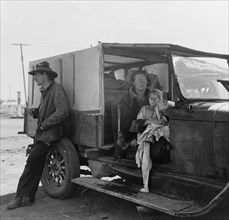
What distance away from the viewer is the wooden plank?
3406mm

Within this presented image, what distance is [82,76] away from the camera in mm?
5066

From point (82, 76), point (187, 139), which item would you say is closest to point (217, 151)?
point (187, 139)

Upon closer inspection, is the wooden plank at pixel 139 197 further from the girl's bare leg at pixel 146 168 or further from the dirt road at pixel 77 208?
the dirt road at pixel 77 208

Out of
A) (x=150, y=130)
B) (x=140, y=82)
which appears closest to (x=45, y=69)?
(x=140, y=82)

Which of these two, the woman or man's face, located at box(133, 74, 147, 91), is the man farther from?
→ man's face, located at box(133, 74, 147, 91)

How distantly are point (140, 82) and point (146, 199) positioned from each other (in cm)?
161

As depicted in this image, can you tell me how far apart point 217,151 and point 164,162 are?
2.92ft

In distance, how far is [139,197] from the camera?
378 cm

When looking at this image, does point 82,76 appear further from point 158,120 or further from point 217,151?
point 217,151

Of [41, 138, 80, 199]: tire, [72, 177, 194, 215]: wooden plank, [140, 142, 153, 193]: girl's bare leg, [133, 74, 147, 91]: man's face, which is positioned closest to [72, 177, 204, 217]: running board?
[72, 177, 194, 215]: wooden plank

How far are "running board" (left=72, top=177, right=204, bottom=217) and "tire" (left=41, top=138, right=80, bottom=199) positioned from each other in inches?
14.1

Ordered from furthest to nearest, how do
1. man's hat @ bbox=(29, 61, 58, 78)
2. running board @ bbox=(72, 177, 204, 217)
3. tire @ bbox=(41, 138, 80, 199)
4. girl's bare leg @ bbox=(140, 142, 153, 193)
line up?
man's hat @ bbox=(29, 61, 58, 78) → tire @ bbox=(41, 138, 80, 199) → girl's bare leg @ bbox=(140, 142, 153, 193) → running board @ bbox=(72, 177, 204, 217)

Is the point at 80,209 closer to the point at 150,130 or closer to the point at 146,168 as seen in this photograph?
the point at 146,168

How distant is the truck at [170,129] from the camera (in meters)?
→ 3.42
